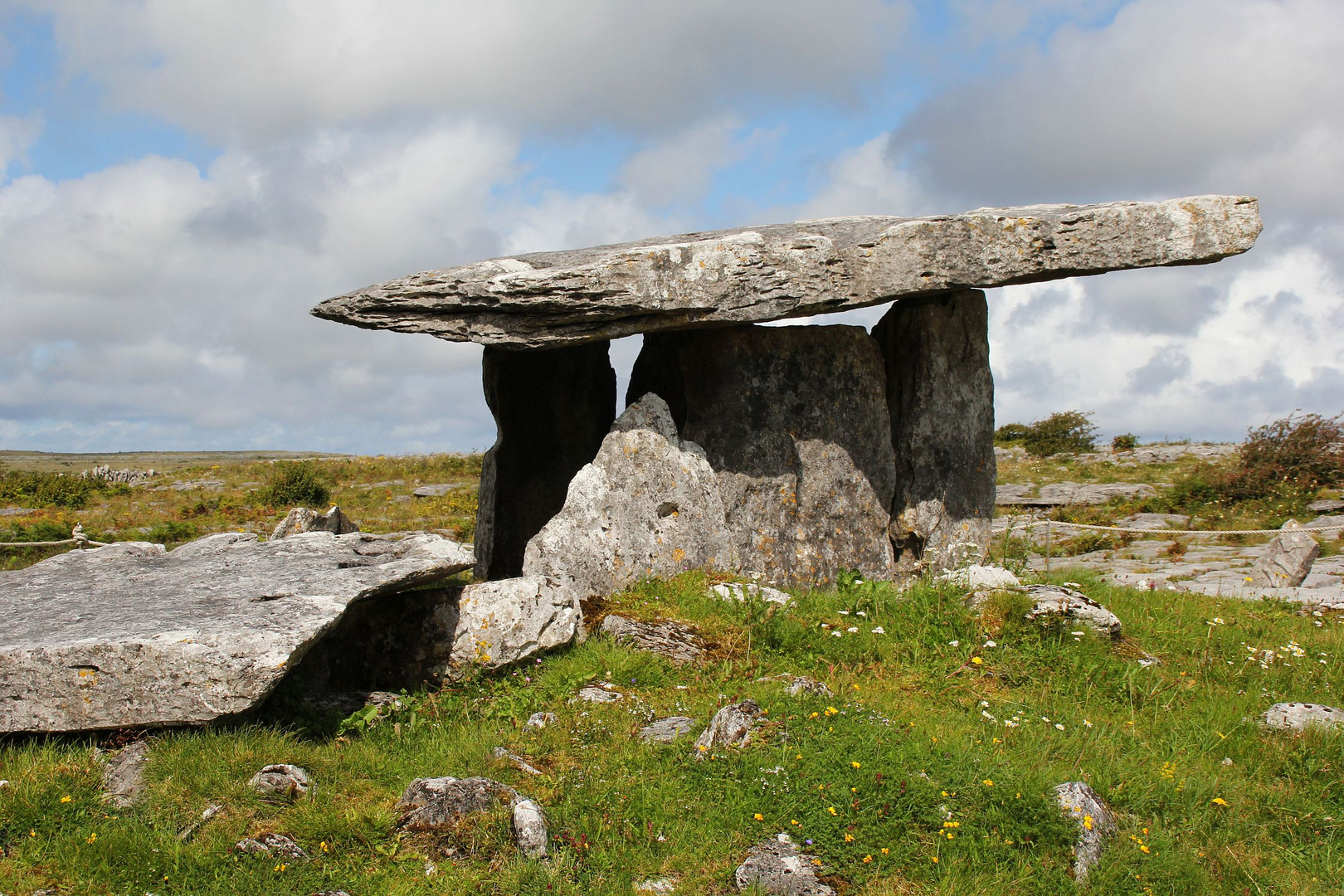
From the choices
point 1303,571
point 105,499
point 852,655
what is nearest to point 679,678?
point 852,655

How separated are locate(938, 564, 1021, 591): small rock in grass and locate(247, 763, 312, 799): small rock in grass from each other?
5.87m

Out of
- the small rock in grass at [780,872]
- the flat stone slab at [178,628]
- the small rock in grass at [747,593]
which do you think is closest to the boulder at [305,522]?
the flat stone slab at [178,628]

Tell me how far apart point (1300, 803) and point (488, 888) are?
16.3 feet

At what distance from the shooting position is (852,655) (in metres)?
8.10

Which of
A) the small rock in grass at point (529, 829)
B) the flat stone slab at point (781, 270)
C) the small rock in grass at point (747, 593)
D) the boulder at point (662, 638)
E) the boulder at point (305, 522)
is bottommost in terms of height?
the small rock in grass at point (529, 829)

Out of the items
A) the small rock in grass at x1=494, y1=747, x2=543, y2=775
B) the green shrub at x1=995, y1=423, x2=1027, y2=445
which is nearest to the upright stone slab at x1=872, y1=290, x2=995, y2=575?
the small rock in grass at x1=494, y1=747, x2=543, y2=775

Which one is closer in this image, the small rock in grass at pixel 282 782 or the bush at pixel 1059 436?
the small rock in grass at pixel 282 782

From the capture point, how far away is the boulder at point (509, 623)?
7.94 meters

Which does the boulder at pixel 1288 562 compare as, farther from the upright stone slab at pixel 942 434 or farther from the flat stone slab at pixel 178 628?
the flat stone slab at pixel 178 628

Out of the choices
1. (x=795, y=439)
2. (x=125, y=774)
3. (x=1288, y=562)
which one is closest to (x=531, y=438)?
(x=795, y=439)

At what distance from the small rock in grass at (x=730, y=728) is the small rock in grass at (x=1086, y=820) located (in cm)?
182

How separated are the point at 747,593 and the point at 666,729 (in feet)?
7.21

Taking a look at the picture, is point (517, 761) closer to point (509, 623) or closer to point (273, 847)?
point (273, 847)

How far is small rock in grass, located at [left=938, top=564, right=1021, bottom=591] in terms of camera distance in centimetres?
904
